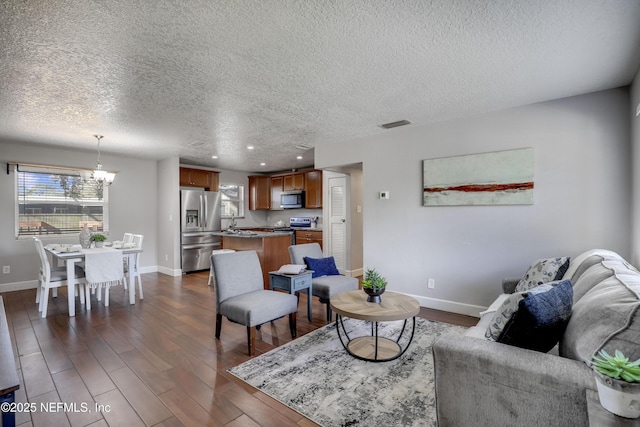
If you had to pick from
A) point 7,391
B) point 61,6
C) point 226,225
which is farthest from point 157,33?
point 226,225

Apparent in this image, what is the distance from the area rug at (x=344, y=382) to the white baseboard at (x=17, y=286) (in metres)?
4.83

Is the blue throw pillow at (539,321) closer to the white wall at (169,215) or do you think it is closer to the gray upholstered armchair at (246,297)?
the gray upholstered armchair at (246,297)

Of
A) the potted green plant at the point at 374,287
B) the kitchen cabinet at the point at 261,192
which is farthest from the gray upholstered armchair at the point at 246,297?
the kitchen cabinet at the point at 261,192

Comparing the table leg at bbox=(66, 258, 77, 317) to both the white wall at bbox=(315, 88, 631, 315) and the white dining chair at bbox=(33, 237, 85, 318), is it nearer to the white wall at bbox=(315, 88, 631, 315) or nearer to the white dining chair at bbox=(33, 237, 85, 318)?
the white dining chair at bbox=(33, 237, 85, 318)

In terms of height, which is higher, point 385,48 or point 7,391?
point 385,48

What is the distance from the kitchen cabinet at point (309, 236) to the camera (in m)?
6.26

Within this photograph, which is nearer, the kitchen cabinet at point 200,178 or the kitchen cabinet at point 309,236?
the kitchen cabinet at point 309,236

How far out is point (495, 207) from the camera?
3.38 m

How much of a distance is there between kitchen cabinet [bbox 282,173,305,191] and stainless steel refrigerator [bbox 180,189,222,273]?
159 cm

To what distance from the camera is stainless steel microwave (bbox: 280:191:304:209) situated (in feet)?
23.0

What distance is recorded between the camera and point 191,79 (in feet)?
8.32

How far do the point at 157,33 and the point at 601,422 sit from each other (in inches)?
109

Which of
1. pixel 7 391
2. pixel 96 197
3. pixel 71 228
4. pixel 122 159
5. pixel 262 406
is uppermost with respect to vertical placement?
pixel 122 159

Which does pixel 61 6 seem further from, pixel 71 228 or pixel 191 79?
pixel 71 228
